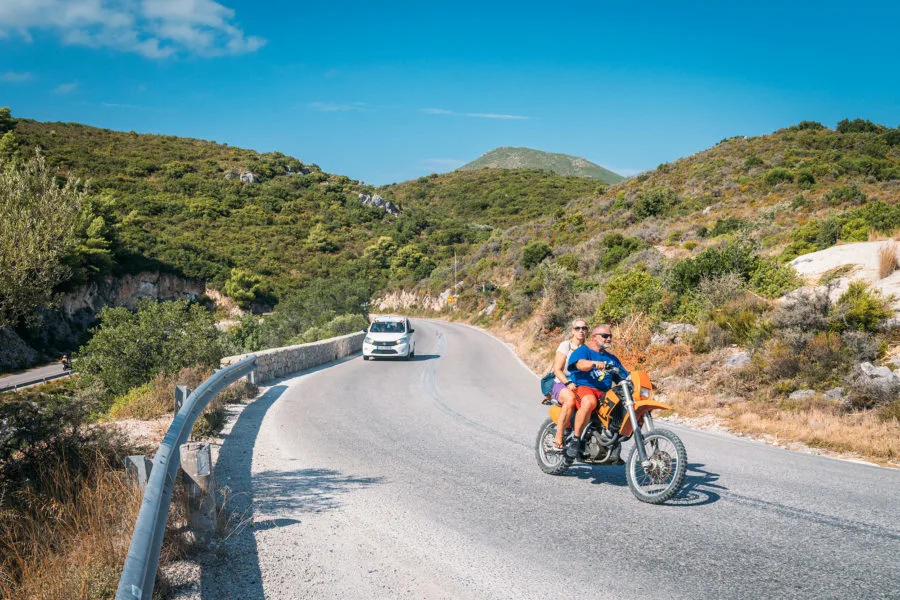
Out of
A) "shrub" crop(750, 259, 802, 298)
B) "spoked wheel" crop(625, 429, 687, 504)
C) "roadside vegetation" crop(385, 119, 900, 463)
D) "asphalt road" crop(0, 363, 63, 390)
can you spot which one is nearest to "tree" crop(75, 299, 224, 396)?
"spoked wheel" crop(625, 429, 687, 504)

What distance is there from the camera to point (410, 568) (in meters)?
4.12

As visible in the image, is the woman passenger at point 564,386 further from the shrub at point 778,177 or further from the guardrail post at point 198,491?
the shrub at point 778,177

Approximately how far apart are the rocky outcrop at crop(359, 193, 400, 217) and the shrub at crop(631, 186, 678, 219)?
60754 mm

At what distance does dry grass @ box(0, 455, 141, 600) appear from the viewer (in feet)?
10.3

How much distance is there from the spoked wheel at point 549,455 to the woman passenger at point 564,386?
0.81ft

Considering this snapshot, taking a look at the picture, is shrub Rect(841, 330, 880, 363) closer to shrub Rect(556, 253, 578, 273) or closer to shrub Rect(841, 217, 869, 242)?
shrub Rect(841, 217, 869, 242)

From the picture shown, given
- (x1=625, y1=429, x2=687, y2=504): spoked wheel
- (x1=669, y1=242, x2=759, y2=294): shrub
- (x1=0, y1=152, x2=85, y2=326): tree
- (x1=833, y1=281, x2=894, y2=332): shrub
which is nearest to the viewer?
(x1=625, y1=429, x2=687, y2=504): spoked wheel

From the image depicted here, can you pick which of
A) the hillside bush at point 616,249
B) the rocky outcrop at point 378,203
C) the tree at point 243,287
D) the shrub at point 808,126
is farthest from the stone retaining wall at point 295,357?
the rocky outcrop at point 378,203

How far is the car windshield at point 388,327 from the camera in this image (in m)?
22.4

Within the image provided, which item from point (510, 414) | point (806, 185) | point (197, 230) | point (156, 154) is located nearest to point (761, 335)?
point (510, 414)

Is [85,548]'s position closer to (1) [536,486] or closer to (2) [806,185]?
(1) [536,486]

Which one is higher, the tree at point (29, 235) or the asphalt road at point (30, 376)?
the tree at point (29, 235)

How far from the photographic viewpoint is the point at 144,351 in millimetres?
13594

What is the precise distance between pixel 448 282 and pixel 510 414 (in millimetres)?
Result: 52633
